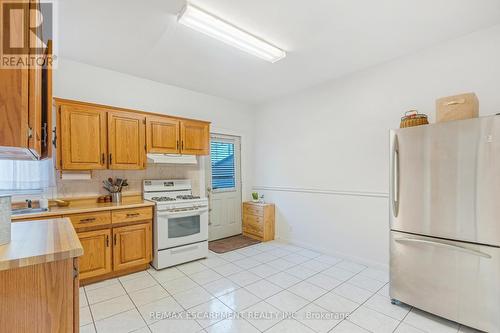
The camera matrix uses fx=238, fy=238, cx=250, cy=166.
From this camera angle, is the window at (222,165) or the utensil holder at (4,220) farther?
the window at (222,165)

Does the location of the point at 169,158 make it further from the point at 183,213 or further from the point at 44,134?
the point at 44,134

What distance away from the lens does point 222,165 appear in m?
4.80

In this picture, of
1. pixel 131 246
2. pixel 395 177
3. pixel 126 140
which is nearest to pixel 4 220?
pixel 131 246

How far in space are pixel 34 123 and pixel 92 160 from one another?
2.20 meters

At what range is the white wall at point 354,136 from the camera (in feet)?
8.70

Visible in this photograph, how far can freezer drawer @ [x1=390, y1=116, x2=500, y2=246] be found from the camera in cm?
192

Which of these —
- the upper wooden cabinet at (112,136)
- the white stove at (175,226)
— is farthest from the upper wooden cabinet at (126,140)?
the white stove at (175,226)

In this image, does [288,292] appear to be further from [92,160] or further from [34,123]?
[92,160]

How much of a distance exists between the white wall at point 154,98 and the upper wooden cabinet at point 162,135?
1.49ft

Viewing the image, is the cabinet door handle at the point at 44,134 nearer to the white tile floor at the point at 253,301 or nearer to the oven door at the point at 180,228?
the white tile floor at the point at 253,301

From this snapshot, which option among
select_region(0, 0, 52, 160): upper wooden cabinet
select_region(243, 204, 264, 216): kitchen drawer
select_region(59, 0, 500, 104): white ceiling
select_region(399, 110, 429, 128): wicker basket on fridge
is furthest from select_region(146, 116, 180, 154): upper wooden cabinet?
select_region(399, 110, 429, 128): wicker basket on fridge

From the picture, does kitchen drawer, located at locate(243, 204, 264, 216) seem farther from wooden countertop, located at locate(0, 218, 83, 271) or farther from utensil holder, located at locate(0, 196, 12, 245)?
utensil holder, located at locate(0, 196, 12, 245)

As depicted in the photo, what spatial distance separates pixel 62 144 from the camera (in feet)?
9.21

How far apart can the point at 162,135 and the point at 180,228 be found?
141 cm
